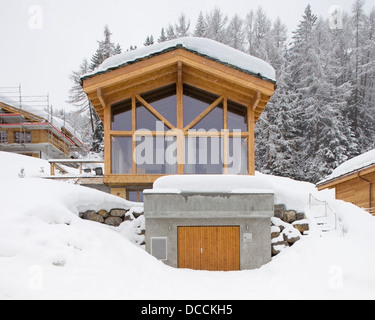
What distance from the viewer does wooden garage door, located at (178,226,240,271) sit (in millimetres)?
8766

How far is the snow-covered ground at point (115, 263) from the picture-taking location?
487cm

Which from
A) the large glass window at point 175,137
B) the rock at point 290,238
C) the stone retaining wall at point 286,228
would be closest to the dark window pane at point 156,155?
the large glass window at point 175,137

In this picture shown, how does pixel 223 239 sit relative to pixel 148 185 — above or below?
below

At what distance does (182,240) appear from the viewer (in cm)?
880

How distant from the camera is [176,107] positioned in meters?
11.2

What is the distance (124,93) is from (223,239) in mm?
6424

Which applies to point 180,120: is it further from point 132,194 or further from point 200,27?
point 200,27

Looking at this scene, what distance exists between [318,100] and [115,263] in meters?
26.4

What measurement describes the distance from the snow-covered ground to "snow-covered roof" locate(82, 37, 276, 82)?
168 inches

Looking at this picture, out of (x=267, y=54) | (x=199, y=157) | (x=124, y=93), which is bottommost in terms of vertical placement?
(x=199, y=157)

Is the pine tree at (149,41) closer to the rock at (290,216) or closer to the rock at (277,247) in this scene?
the rock at (290,216)

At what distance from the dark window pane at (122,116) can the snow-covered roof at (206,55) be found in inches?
56.2
